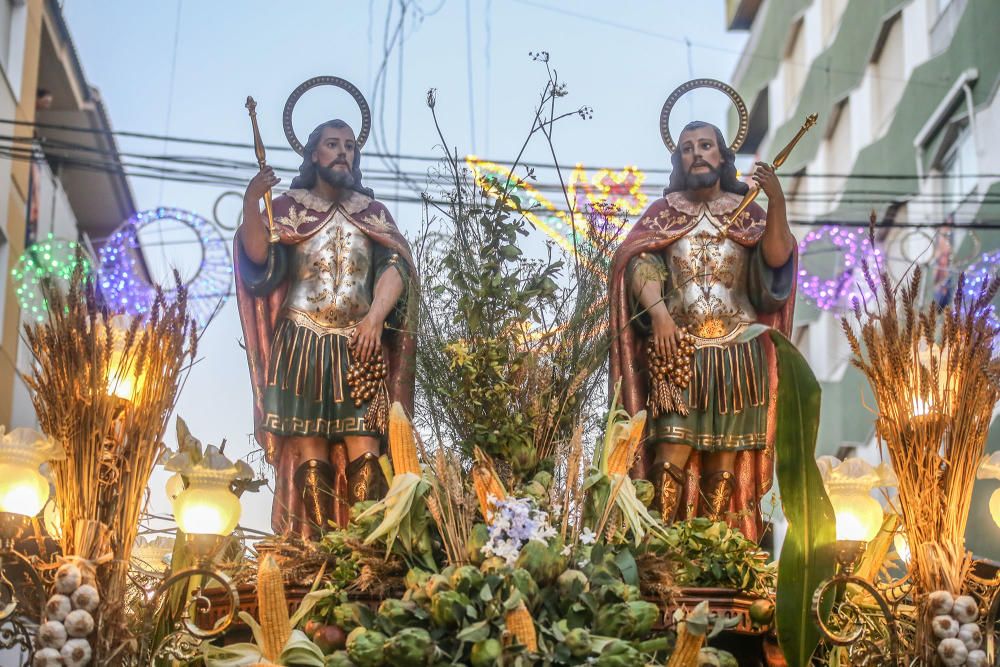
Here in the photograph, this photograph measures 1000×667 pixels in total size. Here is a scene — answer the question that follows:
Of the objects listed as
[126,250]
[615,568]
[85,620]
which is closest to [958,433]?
[615,568]

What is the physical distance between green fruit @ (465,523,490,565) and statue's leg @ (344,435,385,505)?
2085mm

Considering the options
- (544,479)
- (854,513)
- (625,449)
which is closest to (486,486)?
(544,479)

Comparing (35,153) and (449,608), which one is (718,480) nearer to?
(449,608)

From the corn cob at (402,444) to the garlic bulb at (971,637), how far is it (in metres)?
1.98

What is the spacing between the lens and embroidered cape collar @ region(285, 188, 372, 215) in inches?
345

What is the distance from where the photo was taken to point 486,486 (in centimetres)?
639

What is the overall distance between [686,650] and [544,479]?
84 centimetres

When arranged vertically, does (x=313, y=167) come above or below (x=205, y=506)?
above

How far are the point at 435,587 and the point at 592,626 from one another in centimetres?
51

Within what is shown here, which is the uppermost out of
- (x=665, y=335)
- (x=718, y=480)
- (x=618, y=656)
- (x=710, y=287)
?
(x=710, y=287)

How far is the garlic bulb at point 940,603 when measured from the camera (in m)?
6.61

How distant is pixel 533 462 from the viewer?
22.2 ft

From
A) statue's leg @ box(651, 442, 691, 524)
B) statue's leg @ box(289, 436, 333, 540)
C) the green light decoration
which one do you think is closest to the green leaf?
statue's leg @ box(651, 442, 691, 524)

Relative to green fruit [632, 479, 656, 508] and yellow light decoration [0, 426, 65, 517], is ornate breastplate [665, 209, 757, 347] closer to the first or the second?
green fruit [632, 479, 656, 508]
